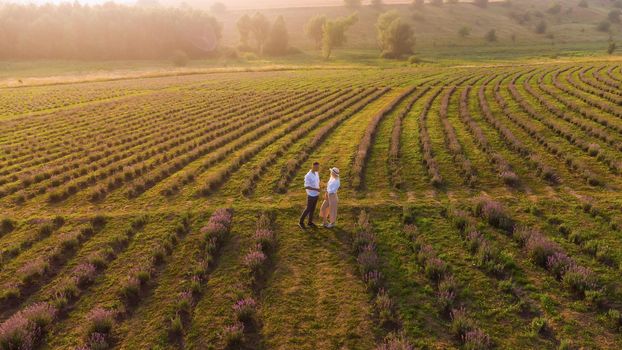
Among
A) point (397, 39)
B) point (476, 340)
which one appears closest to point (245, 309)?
point (476, 340)

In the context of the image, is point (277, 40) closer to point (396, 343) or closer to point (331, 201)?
point (331, 201)

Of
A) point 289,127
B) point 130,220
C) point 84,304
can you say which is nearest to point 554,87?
point 289,127

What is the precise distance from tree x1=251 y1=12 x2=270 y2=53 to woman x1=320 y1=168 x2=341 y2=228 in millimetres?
131211

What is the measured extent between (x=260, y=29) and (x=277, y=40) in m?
9.59

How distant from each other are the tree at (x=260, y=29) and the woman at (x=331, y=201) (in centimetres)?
13121

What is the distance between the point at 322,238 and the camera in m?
12.6

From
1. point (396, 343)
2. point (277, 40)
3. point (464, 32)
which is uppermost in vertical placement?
point (464, 32)

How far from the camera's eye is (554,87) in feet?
134

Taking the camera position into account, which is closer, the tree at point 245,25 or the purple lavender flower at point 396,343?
the purple lavender flower at point 396,343

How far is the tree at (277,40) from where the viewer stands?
13125cm

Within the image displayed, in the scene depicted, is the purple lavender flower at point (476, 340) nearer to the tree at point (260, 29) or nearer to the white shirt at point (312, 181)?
the white shirt at point (312, 181)

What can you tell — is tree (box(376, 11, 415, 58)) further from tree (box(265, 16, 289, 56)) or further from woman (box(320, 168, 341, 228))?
woman (box(320, 168, 341, 228))

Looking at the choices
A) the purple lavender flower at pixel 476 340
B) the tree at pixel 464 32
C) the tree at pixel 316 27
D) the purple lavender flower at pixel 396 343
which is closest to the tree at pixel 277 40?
the tree at pixel 316 27

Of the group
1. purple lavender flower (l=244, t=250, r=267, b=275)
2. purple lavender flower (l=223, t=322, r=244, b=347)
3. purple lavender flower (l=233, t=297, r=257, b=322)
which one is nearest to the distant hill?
purple lavender flower (l=244, t=250, r=267, b=275)
